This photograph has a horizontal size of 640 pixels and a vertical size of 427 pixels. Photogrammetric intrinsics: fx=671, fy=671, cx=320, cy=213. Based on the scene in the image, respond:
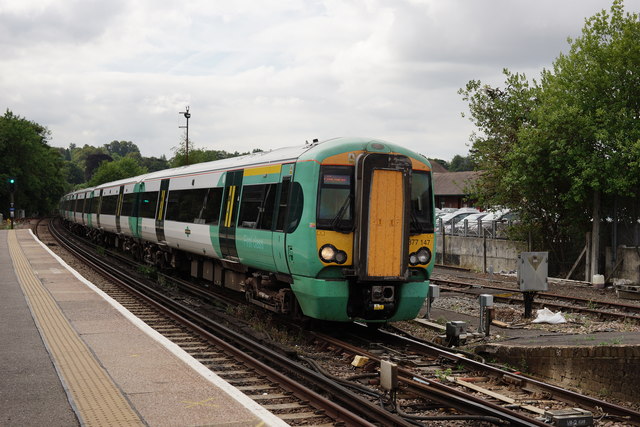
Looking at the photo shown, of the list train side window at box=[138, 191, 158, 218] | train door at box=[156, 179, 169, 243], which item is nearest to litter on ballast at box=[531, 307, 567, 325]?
train door at box=[156, 179, 169, 243]

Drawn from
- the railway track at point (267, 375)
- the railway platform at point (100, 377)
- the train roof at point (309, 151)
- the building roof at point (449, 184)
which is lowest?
the railway track at point (267, 375)

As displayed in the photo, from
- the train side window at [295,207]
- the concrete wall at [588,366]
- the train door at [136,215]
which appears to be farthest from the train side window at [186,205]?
the concrete wall at [588,366]

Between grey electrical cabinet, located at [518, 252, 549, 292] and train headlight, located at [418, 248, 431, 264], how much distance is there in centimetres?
365

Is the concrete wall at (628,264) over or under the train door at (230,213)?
under

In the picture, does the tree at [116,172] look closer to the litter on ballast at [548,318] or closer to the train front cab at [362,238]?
the litter on ballast at [548,318]

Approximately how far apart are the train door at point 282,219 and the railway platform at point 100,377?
221 centimetres

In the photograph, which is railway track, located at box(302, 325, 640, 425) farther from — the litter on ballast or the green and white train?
the litter on ballast

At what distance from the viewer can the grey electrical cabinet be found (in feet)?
44.4

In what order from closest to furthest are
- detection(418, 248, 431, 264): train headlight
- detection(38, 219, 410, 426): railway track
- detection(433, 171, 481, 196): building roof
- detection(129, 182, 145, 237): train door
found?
1. detection(38, 219, 410, 426): railway track
2. detection(418, 248, 431, 264): train headlight
3. detection(129, 182, 145, 237): train door
4. detection(433, 171, 481, 196): building roof

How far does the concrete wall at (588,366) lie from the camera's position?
842cm

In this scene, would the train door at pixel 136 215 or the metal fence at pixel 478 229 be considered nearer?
the train door at pixel 136 215

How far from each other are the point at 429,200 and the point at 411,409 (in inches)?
170

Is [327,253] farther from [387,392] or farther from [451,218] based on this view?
[451,218]

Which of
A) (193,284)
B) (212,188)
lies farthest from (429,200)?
(193,284)
